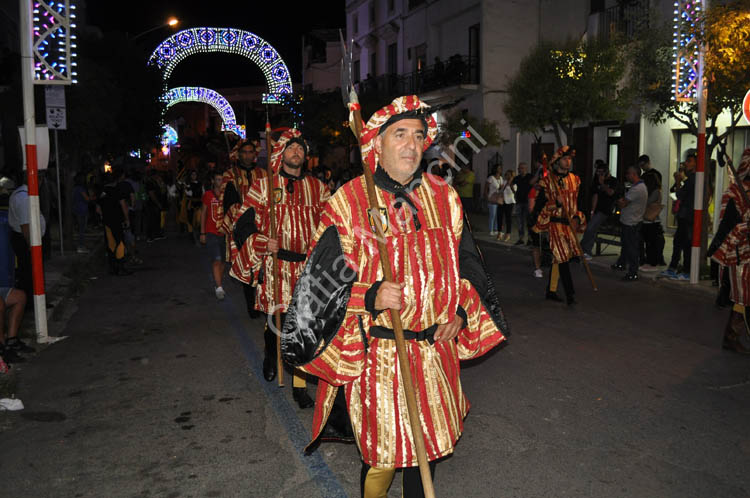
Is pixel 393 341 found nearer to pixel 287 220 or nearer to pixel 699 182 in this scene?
pixel 287 220

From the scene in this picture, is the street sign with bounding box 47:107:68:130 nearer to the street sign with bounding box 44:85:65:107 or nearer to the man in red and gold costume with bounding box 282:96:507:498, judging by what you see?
the street sign with bounding box 44:85:65:107

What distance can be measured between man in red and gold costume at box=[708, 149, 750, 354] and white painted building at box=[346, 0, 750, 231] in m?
11.1

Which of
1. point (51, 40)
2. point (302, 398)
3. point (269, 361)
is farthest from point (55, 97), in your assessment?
point (302, 398)

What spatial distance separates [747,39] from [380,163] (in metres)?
8.87

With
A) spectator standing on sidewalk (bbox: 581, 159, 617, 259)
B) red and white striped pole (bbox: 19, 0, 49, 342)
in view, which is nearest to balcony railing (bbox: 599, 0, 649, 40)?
spectator standing on sidewalk (bbox: 581, 159, 617, 259)

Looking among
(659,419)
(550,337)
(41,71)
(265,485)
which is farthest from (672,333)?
(41,71)

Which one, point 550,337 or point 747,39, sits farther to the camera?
point 747,39

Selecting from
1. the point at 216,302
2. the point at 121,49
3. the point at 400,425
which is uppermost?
the point at 121,49

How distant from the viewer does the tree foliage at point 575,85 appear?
18.6m

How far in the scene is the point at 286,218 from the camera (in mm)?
5570

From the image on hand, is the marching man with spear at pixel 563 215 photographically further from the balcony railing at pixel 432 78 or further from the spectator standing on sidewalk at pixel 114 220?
the balcony railing at pixel 432 78

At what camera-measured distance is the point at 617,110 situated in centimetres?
1955

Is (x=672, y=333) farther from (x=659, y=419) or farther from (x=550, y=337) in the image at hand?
(x=659, y=419)

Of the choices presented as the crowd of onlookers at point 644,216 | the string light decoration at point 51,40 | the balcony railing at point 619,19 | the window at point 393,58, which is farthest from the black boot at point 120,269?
the window at point 393,58
